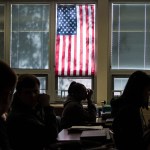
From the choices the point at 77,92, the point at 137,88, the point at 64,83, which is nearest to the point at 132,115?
the point at 137,88

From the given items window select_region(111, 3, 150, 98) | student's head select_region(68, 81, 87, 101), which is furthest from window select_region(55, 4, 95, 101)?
student's head select_region(68, 81, 87, 101)

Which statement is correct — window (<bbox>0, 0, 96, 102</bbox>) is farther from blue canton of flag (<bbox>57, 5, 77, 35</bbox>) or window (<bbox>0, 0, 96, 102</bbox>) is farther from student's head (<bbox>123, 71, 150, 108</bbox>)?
student's head (<bbox>123, 71, 150, 108</bbox>)

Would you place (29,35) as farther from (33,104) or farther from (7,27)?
(33,104)

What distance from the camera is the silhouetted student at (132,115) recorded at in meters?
2.30

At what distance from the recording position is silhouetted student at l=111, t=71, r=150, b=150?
2297 millimetres

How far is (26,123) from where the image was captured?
2230 mm

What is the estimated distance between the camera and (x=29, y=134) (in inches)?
88.0

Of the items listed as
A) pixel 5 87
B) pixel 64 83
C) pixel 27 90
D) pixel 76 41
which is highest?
pixel 76 41

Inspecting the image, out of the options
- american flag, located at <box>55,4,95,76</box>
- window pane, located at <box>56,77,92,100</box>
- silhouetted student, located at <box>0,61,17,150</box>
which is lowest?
window pane, located at <box>56,77,92,100</box>

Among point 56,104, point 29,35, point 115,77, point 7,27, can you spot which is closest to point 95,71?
point 115,77

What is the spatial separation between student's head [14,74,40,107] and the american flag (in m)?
4.34

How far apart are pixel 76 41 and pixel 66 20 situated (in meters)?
0.45

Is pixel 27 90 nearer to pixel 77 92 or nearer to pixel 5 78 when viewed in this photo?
pixel 5 78

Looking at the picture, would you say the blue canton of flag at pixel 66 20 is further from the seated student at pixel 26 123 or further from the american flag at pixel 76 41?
the seated student at pixel 26 123
